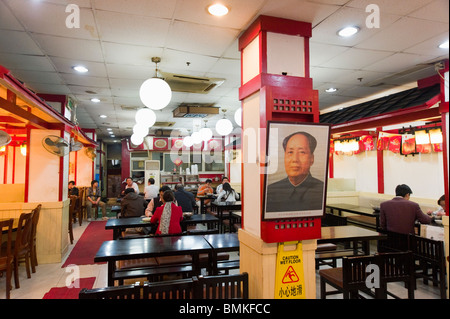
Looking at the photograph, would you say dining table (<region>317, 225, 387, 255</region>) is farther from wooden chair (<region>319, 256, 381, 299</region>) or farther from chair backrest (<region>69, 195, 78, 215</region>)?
chair backrest (<region>69, 195, 78, 215</region>)

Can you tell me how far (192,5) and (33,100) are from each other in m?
2.51

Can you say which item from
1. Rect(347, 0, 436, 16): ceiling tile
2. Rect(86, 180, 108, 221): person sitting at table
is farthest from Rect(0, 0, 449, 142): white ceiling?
Rect(86, 180, 108, 221): person sitting at table

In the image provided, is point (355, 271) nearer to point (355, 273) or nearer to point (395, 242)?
point (355, 273)

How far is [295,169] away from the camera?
2713mm

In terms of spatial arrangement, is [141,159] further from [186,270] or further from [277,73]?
[277,73]

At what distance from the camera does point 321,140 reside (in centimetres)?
275

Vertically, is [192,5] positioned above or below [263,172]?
above

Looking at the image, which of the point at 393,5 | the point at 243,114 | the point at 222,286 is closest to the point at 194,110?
the point at 243,114

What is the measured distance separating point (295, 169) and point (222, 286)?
120cm

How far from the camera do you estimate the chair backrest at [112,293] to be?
2.00 meters

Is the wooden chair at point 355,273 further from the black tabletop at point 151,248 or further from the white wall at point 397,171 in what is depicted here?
the white wall at point 397,171

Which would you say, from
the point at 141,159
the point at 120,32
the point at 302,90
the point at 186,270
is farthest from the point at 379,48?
the point at 141,159
